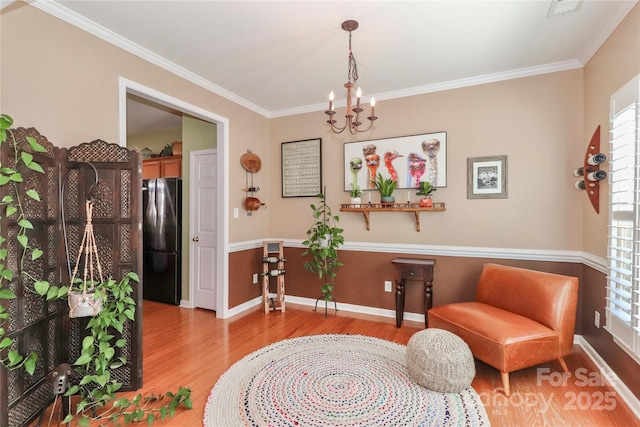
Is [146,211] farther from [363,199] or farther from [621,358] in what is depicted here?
[621,358]

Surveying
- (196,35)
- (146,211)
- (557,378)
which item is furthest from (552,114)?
(146,211)

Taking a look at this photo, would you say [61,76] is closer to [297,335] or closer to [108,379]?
[108,379]

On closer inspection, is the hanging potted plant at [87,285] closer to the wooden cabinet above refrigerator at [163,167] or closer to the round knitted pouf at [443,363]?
the round knitted pouf at [443,363]

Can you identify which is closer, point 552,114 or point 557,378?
point 557,378

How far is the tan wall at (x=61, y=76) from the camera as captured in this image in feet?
6.15

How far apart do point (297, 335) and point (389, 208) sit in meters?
1.67

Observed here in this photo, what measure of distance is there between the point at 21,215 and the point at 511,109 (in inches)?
155

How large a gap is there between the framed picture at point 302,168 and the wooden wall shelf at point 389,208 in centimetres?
56

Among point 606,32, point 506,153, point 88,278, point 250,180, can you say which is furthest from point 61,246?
point 606,32

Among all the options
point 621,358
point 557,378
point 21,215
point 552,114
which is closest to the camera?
point 21,215

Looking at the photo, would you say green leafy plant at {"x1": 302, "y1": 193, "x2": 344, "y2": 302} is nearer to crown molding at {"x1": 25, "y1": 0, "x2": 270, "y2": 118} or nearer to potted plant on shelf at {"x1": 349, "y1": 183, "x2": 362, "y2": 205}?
potted plant on shelf at {"x1": 349, "y1": 183, "x2": 362, "y2": 205}

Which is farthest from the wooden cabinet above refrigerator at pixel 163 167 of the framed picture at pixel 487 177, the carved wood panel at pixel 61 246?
the framed picture at pixel 487 177

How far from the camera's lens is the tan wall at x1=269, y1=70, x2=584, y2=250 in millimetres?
2850

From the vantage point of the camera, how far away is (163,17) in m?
2.19
